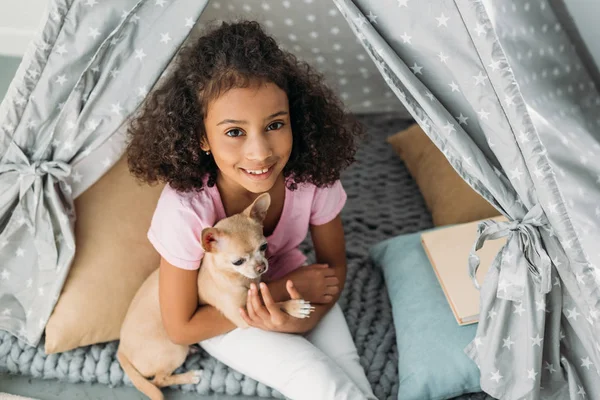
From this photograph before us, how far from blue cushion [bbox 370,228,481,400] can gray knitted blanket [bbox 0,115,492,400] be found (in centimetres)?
5

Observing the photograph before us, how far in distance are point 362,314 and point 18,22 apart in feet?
3.45

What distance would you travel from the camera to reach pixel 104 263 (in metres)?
1.51

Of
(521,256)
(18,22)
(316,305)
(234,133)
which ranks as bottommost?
(316,305)

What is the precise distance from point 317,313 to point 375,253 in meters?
0.37

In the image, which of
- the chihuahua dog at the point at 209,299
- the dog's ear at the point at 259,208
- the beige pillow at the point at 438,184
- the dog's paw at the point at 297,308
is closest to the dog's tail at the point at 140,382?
the chihuahua dog at the point at 209,299

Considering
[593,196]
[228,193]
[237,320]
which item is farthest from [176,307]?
[593,196]

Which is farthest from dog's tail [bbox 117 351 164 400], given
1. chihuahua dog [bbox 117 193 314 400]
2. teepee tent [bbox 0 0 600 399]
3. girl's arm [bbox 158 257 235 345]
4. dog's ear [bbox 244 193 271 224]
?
dog's ear [bbox 244 193 271 224]

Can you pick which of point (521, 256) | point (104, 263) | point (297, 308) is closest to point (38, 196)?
point (104, 263)

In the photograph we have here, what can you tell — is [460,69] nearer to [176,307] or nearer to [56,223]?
[176,307]

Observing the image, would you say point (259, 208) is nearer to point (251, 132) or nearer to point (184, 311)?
point (251, 132)

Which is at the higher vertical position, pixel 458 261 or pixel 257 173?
pixel 257 173

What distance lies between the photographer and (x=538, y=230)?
1195mm

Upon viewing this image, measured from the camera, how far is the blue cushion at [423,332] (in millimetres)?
1425

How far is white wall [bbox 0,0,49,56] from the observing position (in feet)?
4.60
